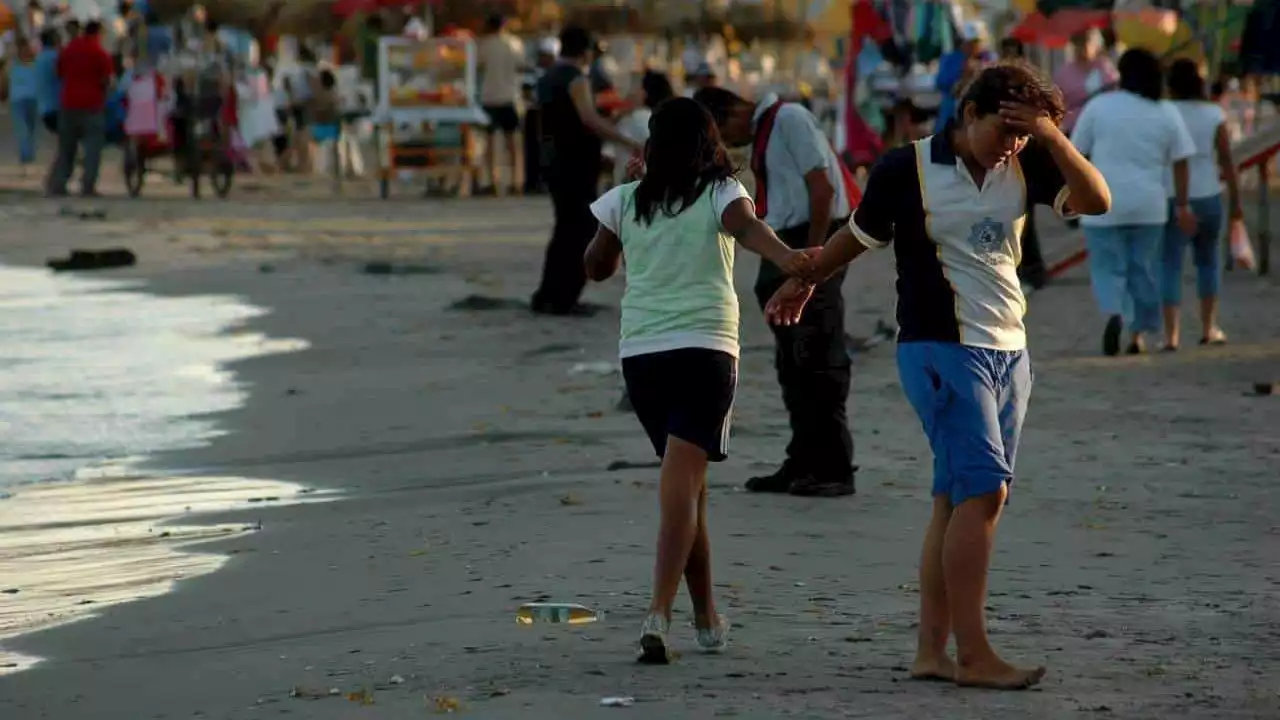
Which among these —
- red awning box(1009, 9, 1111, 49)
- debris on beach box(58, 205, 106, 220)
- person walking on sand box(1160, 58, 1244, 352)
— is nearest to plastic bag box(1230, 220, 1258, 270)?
person walking on sand box(1160, 58, 1244, 352)

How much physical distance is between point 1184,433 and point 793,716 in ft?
20.6

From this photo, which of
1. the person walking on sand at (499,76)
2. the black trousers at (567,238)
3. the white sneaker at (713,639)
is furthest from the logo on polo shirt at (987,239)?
the person walking on sand at (499,76)

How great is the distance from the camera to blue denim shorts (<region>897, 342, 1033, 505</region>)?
254 inches

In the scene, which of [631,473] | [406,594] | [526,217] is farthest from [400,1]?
[406,594]

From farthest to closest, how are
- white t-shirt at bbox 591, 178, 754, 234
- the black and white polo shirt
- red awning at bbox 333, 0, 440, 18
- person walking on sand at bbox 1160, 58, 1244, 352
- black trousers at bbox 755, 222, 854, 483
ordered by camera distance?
red awning at bbox 333, 0, 440, 18 → person walking on sand at bbox 1160, 58, 1244, 352 → black trousers at bbox 755, 222, 854, 483 → white t-shirt at bbox 591, 178, 754, 234 → the black and white polo shirt

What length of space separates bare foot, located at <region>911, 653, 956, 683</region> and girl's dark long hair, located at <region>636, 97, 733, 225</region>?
1.44 m

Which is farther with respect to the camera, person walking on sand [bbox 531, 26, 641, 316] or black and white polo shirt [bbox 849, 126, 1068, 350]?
person walking on sand [bbox 531, 26, 641, 316]

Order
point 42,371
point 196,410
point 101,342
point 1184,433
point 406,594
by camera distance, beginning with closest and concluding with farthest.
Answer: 1. point 406,594
2. point 1184,433
3. point 196,410
4. point 42,371
5. point 101,342

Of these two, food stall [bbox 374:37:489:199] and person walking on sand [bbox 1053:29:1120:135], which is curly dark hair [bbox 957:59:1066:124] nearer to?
person walking on sand [bbox 1053:29:1120:135]

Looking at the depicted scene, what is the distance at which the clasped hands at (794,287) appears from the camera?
7.05 metres

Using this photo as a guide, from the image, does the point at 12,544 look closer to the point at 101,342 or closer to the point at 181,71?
the point at 101,342

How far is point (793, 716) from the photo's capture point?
6004mm

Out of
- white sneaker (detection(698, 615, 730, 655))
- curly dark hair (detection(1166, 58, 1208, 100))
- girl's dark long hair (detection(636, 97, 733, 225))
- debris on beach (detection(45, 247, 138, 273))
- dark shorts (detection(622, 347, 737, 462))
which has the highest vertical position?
girl's dark long hair (detection(636, 97, 733, 225))

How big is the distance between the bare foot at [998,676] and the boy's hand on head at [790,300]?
1.16 meters
